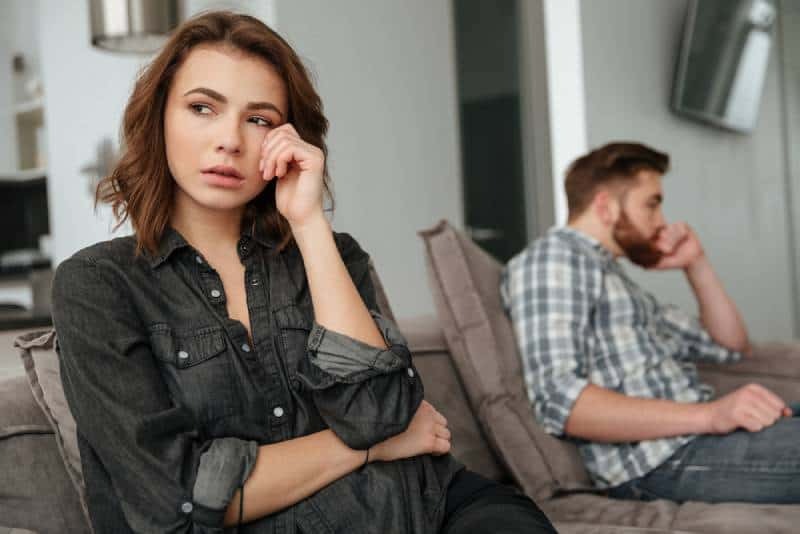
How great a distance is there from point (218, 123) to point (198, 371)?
329mm

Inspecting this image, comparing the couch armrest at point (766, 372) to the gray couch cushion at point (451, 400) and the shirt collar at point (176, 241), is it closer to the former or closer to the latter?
the gray couch cushion at point (451, 400)

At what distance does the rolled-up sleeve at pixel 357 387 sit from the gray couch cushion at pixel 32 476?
0.34m

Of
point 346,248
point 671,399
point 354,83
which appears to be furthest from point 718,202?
point 346,248

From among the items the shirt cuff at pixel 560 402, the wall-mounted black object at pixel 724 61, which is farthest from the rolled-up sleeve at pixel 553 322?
the wall-mounted black object at pixel 724 61

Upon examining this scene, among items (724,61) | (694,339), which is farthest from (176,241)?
(724,61)

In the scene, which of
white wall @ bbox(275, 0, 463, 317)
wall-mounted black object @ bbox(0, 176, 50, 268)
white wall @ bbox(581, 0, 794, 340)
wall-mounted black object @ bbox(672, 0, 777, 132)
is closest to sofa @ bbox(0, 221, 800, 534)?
white wall @ bbox(275, 0, 463, 317)

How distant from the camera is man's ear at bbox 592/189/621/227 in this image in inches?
85.0

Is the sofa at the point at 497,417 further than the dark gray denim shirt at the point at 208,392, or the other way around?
the sofa at the point at 497,417

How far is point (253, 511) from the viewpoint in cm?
112

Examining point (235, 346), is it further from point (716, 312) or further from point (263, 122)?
point (716, 312)

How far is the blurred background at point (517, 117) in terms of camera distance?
3107 mm

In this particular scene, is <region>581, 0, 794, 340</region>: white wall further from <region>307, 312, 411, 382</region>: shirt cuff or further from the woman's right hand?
<region>307, 312, 411, 382</region>: shirt cuff

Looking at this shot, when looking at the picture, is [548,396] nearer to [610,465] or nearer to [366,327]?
[610,465]

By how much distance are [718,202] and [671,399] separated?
238 cm
